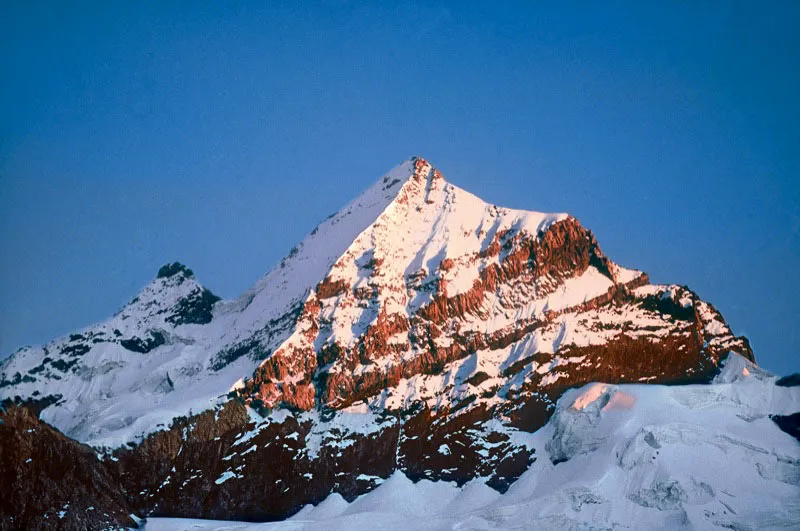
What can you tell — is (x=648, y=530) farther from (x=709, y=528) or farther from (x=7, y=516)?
(x=7, y=516)

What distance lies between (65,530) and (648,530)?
7635 centimetres

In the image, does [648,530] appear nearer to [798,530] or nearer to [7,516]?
[798,530]

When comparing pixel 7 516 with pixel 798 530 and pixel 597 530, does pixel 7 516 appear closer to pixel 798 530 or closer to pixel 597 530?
pixel 597 530

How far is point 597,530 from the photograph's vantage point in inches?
7844

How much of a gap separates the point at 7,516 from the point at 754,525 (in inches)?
3827

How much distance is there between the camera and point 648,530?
200m

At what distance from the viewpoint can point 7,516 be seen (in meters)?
197

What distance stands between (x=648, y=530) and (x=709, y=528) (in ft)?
26.0

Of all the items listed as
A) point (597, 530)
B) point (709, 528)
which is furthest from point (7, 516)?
point (709, 528)

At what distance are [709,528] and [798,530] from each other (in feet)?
37.4

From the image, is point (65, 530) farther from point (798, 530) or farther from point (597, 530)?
point (798, 530)

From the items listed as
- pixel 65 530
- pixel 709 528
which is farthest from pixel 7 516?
pixel 709 528

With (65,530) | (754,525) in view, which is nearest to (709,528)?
(754,525)

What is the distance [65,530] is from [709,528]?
8422cm
